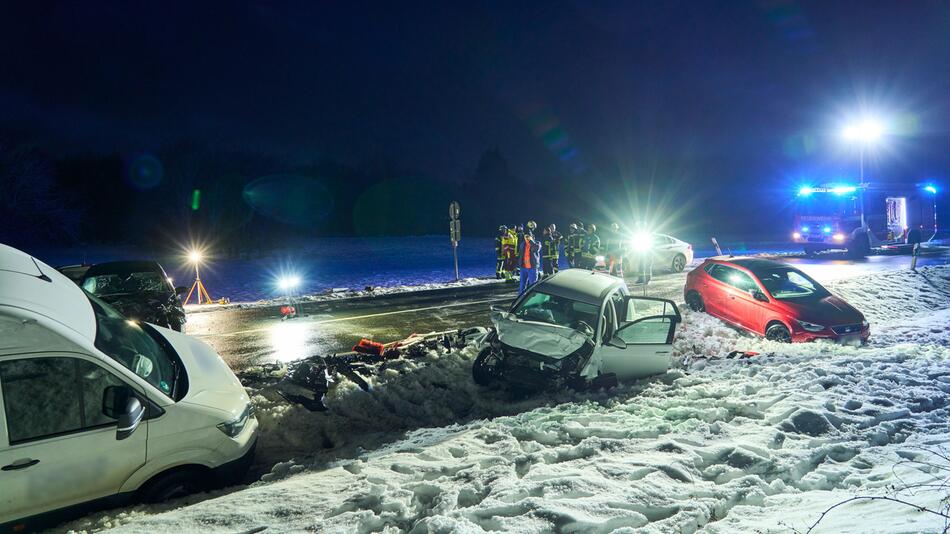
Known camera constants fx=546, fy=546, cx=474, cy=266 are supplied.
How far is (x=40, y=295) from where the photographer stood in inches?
161

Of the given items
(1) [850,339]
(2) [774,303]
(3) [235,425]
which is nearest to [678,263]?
(2) [774,303]

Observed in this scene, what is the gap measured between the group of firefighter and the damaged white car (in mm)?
7089

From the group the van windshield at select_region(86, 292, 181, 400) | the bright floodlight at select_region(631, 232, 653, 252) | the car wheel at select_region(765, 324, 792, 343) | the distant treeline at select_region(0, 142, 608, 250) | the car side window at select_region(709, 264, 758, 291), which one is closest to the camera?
the van windshield at select_region(86, 292, 181, 400)

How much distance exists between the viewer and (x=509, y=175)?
6831 centimetres

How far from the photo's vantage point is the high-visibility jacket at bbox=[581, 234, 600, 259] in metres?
16.6

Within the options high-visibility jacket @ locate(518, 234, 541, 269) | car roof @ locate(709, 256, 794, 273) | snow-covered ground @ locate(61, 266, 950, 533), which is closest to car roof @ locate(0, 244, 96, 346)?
snow-covered ground @ locate(61, 266, 950, 533)

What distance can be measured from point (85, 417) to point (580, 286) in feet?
18.9

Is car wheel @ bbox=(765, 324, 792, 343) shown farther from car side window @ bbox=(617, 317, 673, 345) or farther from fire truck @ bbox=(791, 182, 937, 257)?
fire truck @ bbox=(791, 182, 937, 257)

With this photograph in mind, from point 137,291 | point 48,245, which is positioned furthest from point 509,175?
point 137,291

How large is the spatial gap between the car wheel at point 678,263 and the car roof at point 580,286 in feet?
46.2

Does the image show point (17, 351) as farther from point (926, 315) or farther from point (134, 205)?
point (134, 205)

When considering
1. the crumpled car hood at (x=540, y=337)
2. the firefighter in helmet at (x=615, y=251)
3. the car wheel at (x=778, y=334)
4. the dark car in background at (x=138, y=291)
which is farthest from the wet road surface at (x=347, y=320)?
the car wheel at (x=778, y=334)

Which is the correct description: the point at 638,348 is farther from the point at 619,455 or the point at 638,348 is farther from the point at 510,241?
the point at 510,241

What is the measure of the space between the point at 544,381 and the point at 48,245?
41275 millimetres
